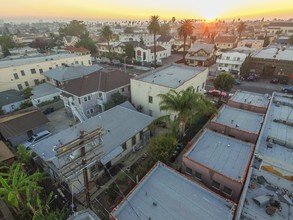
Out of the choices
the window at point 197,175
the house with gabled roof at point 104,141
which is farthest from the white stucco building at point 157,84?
the window at point 197,175

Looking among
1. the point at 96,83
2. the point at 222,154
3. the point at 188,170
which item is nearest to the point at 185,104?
the point at 222,154

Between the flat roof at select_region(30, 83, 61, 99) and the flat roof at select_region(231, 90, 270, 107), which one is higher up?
the flat roof at select_region(231, 90, 270, 107)

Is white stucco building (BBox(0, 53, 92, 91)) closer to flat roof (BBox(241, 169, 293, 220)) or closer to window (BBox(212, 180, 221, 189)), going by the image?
window (BBox(212, 180, 221, 189))

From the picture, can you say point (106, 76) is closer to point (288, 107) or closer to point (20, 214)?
point (20, 214)

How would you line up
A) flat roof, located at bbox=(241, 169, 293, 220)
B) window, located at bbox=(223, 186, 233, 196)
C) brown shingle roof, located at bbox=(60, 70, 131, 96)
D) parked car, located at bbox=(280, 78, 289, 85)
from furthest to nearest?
parked car, located at bbox=(280, 78, 289, 85) < brown shingle roof, located at bbox=(60, 70, 131, 96) < window, located at bbox=(223, 186, 233, 196) < flat roof, located at bbox=(241, 169, 293, 220)

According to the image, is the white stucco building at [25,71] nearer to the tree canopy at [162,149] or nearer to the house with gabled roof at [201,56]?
the house with gabled roof at [201,56]

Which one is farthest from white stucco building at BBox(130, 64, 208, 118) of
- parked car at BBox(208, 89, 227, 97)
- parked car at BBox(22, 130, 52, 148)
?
parked car at BBox(22, 130, 52, 148)

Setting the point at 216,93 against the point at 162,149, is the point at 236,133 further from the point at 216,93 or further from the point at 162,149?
the point at 216,93
